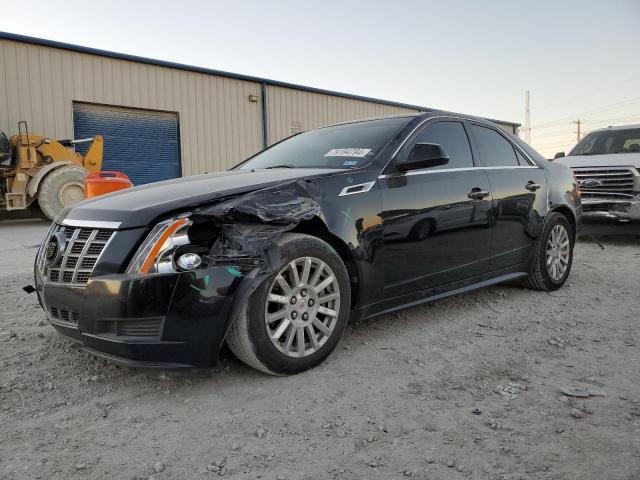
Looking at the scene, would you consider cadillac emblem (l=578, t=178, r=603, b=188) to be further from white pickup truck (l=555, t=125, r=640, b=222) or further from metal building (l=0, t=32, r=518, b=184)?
metal building (l=0, t=32, r=518, b=184)

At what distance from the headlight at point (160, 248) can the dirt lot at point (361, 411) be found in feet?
1.77

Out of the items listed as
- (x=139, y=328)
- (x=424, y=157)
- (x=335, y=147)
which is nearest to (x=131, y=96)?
(x=335, y=147)

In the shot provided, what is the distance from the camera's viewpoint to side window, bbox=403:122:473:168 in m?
3.70

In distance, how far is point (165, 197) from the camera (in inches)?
106

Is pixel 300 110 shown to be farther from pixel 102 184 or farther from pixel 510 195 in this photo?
pixel 510 195

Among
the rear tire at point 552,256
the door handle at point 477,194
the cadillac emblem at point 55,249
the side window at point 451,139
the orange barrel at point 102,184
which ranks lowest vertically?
the rear tire at point 552,256

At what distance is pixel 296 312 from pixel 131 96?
43.1 ft

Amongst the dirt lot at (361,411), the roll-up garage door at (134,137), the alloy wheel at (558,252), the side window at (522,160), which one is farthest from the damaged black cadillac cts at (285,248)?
the roll-up garage door at (134,137)

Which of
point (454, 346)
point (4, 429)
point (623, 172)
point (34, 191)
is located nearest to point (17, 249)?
point (34, 191)

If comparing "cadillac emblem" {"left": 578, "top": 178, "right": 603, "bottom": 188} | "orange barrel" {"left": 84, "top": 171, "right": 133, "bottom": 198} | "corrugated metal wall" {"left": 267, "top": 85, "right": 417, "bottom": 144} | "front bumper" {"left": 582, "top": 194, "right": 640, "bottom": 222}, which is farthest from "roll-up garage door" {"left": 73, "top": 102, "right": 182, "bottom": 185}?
"front bumper" {"left": 582, "top": 194, "right": 640, "bottom": 222}

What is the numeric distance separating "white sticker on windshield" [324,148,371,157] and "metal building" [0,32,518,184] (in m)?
11.5

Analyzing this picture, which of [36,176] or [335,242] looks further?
[36,176]

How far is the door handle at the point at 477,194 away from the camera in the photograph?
3.74m

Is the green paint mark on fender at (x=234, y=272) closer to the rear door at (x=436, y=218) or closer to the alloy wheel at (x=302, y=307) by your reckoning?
the alloy wheel at (x=302, y=307)
